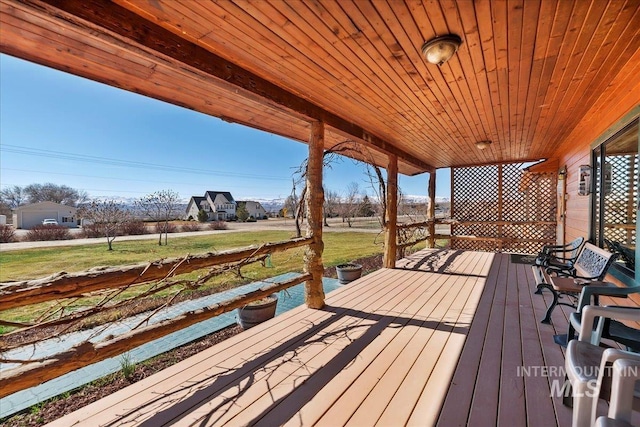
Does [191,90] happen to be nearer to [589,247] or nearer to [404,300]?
[404,300]

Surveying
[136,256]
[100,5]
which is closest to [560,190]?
[100,5]

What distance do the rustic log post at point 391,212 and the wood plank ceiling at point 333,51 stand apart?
1.93m

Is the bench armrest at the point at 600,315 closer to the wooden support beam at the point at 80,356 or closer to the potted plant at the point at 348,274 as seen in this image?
the wooden support beam at the point at 80,356

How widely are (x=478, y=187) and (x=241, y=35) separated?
7.45 meters

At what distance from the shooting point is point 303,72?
87.5 inches

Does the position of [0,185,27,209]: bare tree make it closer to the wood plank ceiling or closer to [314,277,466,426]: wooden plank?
the wood plank ceiling

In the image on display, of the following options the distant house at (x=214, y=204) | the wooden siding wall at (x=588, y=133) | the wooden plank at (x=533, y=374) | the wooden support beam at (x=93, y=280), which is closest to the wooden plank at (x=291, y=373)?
the wooden support beam at (x=93, y=280)

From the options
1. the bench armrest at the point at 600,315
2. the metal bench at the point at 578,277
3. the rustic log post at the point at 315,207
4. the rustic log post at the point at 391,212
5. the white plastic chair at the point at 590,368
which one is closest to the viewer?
the white plastic chair at the point at 590,368

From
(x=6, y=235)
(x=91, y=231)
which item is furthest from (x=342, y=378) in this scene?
(x=6, y=235)

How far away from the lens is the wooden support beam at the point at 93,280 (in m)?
1.23

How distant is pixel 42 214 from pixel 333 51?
105 ft

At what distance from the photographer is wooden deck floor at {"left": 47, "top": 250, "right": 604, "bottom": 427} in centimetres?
154

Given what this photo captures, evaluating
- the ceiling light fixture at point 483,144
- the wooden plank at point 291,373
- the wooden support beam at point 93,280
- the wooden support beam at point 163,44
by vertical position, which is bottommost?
the wooden plank at point 291,373

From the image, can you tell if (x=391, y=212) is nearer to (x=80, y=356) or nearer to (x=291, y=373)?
(x=291, y=373)
